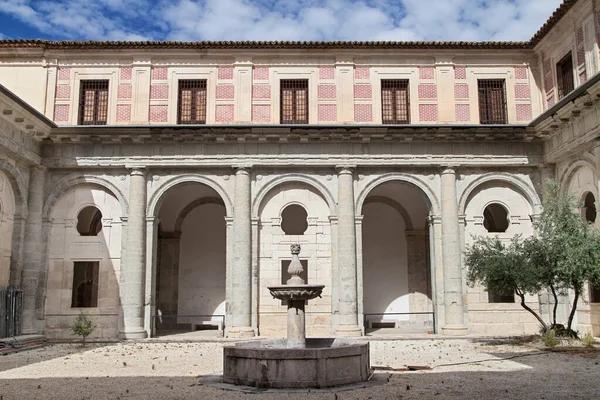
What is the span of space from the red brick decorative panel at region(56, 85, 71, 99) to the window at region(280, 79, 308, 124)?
7435 mm

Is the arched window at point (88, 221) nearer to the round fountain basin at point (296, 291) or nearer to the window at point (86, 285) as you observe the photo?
the window at point (86, 285)

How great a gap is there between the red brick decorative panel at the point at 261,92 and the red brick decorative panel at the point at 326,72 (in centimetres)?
189

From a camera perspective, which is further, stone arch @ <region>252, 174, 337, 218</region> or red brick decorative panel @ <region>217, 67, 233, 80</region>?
red brick decorative panel @ <region>217, 67, 233, 80</region>

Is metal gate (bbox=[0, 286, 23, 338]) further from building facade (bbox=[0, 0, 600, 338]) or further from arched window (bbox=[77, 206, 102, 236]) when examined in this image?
arched window (bbox=[77, 206, 102, 236])

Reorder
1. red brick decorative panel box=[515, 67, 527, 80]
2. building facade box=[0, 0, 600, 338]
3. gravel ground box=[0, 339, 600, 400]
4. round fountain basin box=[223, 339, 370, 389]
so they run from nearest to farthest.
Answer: gravel ground box=[0, 339, 600, 400] → round fountain basin box=[223, 339, 370, 389] → building facade box=[0, 0, 600, 338] → red brick decorative panel box=[515, 67, 527, 80]

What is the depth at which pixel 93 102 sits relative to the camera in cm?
A: 2094

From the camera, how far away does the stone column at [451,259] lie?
63.5ft

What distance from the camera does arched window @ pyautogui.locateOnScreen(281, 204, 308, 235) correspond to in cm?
2345

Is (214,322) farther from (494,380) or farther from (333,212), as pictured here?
(494,380)

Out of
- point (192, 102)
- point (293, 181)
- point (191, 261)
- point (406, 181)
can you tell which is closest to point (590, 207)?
point (406, 181)

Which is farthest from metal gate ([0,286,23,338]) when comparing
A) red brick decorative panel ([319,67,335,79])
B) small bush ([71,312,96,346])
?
red brick decorative panel ([319,67,335,79])

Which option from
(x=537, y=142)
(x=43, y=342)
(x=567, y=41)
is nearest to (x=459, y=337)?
(x=537, y=142)

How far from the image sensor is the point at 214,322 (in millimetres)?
23672

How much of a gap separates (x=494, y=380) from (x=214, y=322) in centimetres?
1497
